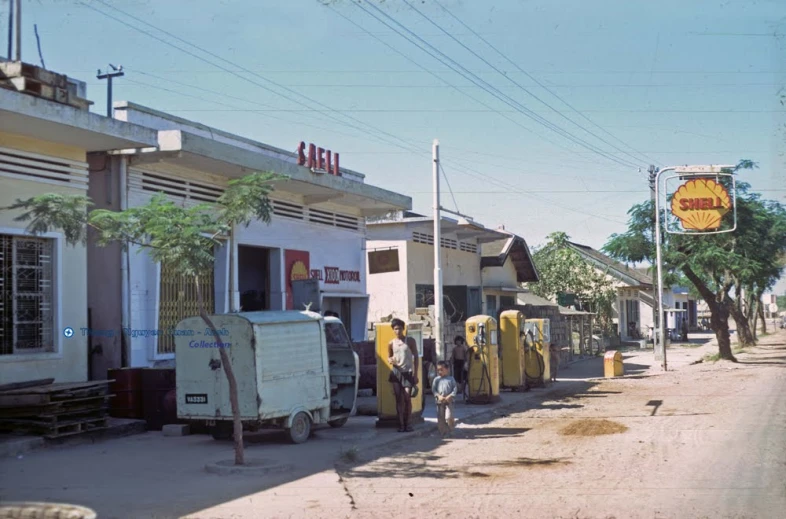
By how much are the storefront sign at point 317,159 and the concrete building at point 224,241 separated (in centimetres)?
4

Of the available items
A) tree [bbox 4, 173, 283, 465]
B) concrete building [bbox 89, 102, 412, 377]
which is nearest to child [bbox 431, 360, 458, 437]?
tree [bbox 4, 173, 283, 465]

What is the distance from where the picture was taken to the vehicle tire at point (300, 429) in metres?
13.1

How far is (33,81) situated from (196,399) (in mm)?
5661

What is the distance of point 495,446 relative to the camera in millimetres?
12891

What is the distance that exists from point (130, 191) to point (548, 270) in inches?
1384

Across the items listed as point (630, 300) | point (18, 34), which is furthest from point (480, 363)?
point (630, 300)

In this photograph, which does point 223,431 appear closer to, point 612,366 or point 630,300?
point 612,366

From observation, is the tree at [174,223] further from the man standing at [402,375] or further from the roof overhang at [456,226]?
the roof overhang at [456,226]

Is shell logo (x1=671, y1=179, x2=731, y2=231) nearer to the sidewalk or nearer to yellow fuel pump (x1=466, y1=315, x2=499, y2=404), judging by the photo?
yellow fuel pump (x1=466, y1=315, x2=499, y2=404)

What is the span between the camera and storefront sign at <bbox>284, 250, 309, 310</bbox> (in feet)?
67.5

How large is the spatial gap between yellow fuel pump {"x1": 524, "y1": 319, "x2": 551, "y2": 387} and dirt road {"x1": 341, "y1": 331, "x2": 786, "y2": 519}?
489 centimetres

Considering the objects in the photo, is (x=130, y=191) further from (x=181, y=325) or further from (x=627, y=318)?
(x=627, y=318)

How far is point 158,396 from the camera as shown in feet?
47.9

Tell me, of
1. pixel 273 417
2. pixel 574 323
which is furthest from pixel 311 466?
pixel 574 323
